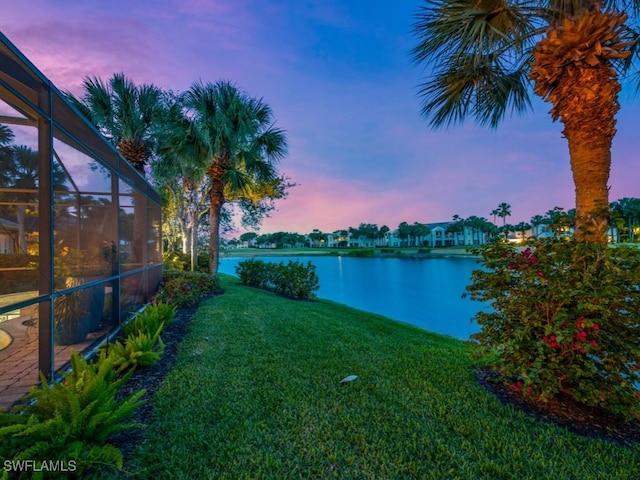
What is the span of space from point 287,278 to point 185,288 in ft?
12.5

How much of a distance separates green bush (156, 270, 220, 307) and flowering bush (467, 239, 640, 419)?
5.86 meters

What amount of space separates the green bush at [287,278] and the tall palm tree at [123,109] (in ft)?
18.5

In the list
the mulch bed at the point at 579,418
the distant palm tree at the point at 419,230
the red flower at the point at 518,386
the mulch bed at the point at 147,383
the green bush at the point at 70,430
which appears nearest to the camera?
the green bush at the point at 70,430

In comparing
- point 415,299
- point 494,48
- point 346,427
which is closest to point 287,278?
point 415,299

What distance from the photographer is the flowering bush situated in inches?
86.6

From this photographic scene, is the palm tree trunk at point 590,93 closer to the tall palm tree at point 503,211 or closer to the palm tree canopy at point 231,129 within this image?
the palm tree canopy at point 231,129

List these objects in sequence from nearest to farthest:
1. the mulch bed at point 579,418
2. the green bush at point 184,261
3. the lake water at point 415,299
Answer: the mulch bed at point 579,418 → the lake water at point 415,299 → the green bush at point 184,261

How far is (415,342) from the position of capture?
4.83 m

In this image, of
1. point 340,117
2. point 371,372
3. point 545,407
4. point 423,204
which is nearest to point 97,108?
point 340,117

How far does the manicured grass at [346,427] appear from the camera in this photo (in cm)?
175

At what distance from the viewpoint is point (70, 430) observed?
1639 mm

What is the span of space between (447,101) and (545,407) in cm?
453

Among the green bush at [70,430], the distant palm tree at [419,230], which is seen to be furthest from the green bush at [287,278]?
the distant palm tree at [419,230]

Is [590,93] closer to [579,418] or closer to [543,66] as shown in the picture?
[543,66]
